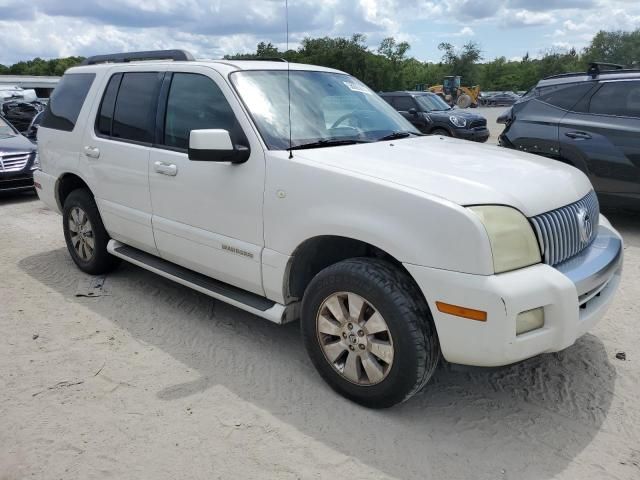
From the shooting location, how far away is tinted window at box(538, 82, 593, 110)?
6.82 meters

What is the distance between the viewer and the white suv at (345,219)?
103 inches

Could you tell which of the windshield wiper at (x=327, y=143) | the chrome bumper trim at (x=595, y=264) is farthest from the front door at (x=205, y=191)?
the chrome bumper trim at (x=595, y=264)

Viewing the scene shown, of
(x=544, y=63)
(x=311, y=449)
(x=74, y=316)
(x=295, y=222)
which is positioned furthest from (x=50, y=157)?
(x=544, y=63)

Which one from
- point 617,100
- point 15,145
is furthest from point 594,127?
point 15,145

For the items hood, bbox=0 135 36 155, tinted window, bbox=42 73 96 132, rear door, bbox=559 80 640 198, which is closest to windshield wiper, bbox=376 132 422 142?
tinted window, bbox=42 73 96 132

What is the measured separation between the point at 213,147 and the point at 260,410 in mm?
1507

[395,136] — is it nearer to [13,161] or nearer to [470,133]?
[13,161]

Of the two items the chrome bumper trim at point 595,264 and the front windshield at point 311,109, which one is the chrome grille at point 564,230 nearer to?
the chrome bumper trim at point 595,264

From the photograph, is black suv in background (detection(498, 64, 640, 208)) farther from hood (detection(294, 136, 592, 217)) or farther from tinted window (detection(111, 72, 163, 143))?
tinted window (detection(111, 72, 163, 143))

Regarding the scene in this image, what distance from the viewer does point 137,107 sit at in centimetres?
436

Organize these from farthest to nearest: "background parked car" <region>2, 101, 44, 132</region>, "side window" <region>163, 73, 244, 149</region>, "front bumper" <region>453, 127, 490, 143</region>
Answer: "background parked car" <region>2, 101, 44, 132</region>
"front bumper" <region>453, 127, 490, 143</region>
"side window" <region>163, 73, 244, 149</region>

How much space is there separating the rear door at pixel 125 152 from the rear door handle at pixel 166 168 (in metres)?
0.15

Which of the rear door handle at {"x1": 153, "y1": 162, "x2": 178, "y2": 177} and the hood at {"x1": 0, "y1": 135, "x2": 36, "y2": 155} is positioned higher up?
the rear door handle at {"x1": 153, "y1": 162, "x2": 178, "y2": 177}

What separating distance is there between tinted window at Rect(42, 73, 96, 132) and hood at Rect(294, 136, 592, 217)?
2.69 meters
